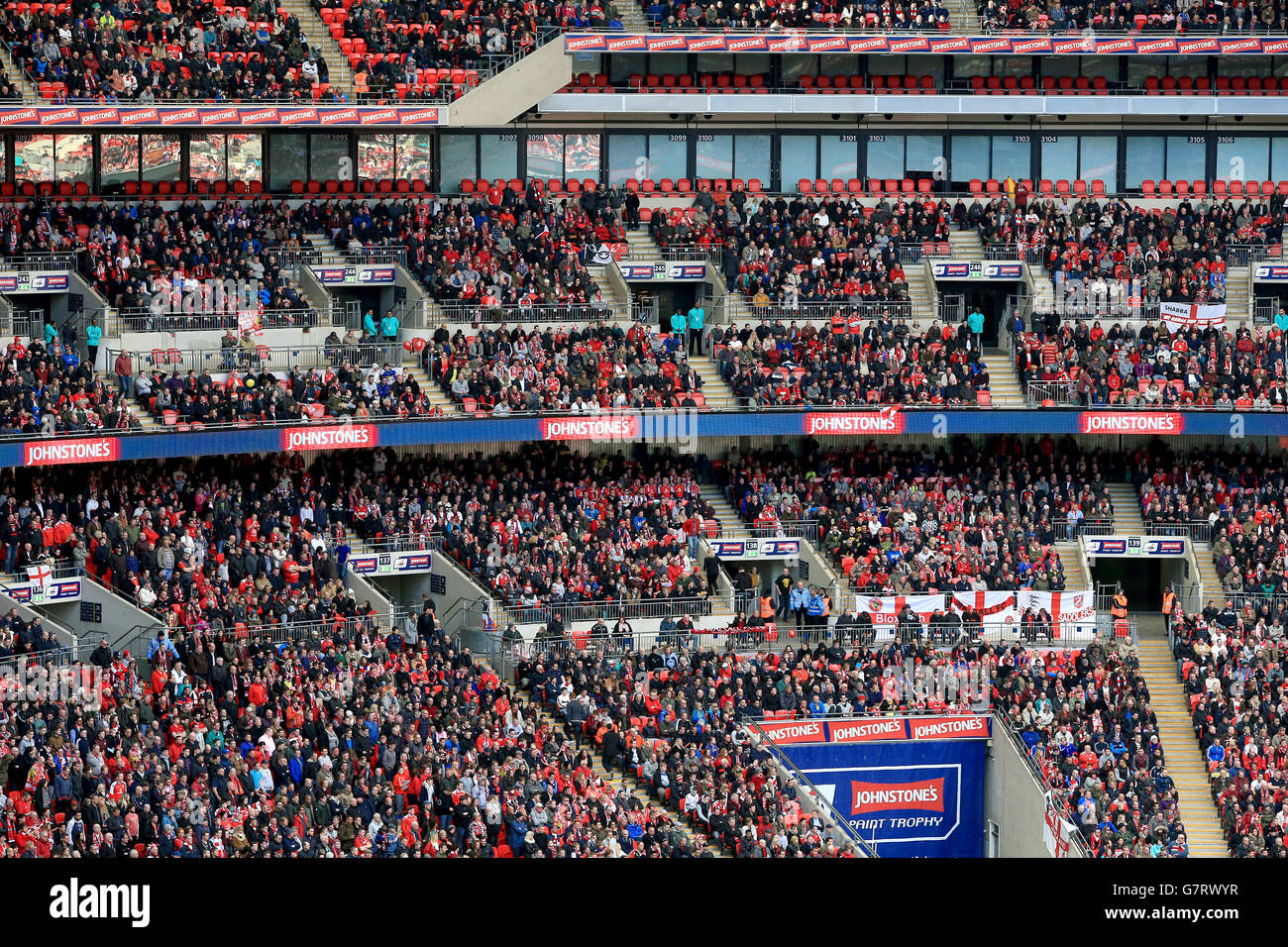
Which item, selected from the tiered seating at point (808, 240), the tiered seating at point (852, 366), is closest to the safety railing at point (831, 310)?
the tiered seating at point (808, 240)

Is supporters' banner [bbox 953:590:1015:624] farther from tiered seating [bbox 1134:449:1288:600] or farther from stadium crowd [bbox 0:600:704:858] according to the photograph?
stadium crowd [bbox 0:600:704:858]

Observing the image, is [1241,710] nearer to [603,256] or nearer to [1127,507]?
[1127,507]

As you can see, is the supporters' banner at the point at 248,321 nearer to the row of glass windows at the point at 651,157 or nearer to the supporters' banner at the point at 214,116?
the supporters' banner at the point at 214,116

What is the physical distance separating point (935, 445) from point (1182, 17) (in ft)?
45.0

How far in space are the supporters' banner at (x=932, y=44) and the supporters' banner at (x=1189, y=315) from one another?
23.9ft

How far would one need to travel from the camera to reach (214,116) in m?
41.7

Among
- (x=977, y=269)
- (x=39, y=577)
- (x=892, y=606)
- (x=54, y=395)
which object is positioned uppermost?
(x=977, y=269)

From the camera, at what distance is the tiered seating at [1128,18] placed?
47.2 metres

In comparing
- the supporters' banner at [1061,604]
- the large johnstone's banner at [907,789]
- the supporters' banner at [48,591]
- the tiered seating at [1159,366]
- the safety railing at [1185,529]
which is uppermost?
the tiered seating at [1159,366]

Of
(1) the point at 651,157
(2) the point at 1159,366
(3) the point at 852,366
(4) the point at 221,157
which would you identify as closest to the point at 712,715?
(3) the point at 852,366

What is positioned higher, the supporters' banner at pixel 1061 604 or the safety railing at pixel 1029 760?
the supporters' banner at pixel 1061 604

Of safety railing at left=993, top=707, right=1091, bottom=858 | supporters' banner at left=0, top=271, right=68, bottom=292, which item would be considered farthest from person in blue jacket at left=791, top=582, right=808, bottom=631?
supporters' banner at left=0, top=271, right=68, bottom=292

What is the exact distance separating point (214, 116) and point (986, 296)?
62.7ft
